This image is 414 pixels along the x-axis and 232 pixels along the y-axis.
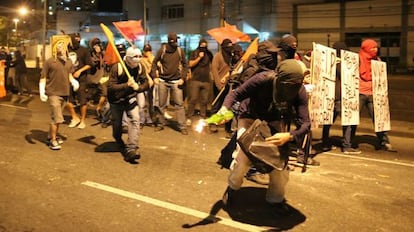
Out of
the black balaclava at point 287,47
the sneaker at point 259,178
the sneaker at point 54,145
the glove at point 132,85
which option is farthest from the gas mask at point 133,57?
the sneaker at point 259,178

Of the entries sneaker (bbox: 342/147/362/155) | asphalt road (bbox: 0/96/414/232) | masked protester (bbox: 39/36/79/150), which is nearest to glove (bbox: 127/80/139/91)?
asphalt road (bbox: 0/96/414/232)

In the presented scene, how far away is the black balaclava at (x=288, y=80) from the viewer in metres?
4.64

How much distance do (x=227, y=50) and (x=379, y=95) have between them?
292cm

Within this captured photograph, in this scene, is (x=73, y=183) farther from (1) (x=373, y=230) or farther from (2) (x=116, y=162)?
(1) (x=373, y=230)

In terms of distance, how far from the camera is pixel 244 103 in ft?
18.2

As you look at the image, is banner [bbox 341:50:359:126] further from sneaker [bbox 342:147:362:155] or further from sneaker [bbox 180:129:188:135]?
sneaker [bbox 180:129:188:135]

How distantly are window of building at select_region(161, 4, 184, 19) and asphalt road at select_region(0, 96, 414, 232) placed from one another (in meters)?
36.0

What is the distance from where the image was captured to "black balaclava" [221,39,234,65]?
9.70 metres

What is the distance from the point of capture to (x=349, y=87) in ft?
27.9

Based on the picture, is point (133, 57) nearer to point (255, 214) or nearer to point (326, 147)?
point (255, 214)

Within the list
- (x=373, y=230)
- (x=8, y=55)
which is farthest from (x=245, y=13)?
(x=373, y=230)

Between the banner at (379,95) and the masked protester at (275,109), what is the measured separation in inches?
163

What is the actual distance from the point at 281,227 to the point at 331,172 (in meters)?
2.51

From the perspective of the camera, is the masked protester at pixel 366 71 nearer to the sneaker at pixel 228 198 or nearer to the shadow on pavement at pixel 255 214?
the shadow on pavement at pixel 255 214
